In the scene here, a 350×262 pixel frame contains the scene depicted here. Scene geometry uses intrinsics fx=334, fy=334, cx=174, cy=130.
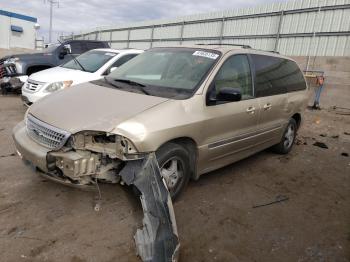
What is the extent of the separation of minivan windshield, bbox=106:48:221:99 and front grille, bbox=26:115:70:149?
3.49ft

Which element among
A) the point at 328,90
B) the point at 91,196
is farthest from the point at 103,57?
the point at 328,90

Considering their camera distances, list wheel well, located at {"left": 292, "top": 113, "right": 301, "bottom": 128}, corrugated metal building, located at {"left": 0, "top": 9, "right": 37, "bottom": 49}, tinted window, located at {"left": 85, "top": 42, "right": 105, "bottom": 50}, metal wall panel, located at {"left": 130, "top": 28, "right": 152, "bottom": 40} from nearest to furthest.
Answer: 1. wheel well, located at {"left": 292, "top": 113, "right": 301, "bottom": 128}
2. tinted window, located at {"left": 85, "top": 42, "right": 105, "bottom": 50}
3. metal wall panel, located at {"left": 130, "top": 28, "right": 152, "bottom": 40}
4. corrugated metal building, located at {"left": 0, "top": 9, "right": 37, "bottom": 49}

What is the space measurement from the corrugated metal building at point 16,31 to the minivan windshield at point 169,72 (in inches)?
1556

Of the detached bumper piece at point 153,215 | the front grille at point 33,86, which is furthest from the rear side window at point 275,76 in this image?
the front grille at point 33,86

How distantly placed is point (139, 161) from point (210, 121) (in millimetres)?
1043

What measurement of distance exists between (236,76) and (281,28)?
10.2 meters

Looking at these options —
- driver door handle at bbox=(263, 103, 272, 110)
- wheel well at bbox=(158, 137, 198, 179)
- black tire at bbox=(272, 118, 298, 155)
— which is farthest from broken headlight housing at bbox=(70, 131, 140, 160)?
black tire at bbox=(272, 118, 298, 155)

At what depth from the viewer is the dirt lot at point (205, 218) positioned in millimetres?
2887

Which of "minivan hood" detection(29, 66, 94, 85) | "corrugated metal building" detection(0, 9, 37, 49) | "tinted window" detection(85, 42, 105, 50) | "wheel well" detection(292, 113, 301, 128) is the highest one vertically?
"corrugated metal building" detection(0, 9, 37, 49)

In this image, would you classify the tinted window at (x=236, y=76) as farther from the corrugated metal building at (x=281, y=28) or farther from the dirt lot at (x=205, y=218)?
the corrugated metal building at (x=281, y=28)

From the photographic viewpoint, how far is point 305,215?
377 cm

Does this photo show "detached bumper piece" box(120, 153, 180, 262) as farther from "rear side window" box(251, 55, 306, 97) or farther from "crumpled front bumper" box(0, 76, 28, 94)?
"crumpled front bumper" box(0, 76, 28, 94)

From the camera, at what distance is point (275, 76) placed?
204 inches

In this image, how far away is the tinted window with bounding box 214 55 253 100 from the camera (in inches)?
159
